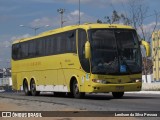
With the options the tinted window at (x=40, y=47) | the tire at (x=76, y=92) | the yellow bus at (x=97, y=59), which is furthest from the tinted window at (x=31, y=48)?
the tire at (x=76, y=92)

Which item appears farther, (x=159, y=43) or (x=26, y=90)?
(x=159, y=43)

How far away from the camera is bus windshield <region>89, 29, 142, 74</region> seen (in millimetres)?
23219

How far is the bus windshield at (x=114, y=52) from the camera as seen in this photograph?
914 inches

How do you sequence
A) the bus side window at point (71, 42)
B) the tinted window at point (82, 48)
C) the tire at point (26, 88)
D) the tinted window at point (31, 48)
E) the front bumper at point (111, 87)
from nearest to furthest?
the front bumper at point (111, 87) < the tinted window at point (82, 48) < the bus side window at point (71, 42) < the tinted window at point (31, 48) < the tire at point (26, 88)

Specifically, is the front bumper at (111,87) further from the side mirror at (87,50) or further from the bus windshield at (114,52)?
the side mirror at (87,50)

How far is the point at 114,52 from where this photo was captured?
23484 mm

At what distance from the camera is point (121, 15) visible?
56406 millimetres

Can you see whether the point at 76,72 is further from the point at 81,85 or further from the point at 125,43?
the point at 125,43

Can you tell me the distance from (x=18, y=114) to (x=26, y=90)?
18121 mm

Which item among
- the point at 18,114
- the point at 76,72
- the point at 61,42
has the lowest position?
the point at 18,114

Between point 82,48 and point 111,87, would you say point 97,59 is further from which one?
point 111,87

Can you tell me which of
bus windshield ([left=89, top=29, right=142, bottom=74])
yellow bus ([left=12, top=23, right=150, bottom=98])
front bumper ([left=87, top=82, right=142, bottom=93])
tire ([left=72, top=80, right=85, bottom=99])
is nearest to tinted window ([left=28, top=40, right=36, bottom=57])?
yellow bus ([left=12, top=23, right=150, bottom=98])

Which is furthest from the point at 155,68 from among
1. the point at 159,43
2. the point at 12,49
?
the point at 12,49

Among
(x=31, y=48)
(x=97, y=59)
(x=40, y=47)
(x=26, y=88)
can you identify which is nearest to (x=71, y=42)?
(x=97, y=59)
